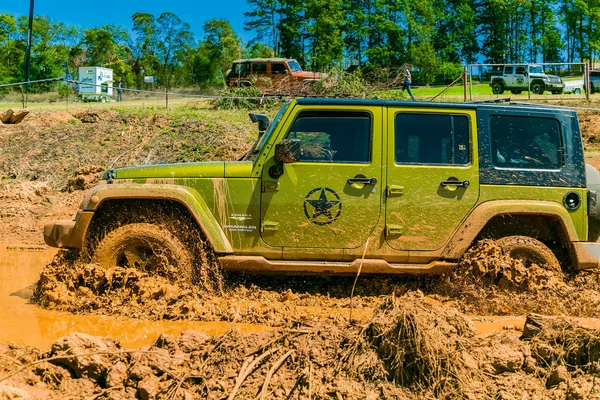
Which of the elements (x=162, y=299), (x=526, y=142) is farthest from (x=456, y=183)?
(x=162, y=299)

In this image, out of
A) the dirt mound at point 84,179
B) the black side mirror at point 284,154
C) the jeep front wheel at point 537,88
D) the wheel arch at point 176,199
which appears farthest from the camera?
the jeep front wheel at point 537,88

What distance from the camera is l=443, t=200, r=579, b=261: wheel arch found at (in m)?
6.47

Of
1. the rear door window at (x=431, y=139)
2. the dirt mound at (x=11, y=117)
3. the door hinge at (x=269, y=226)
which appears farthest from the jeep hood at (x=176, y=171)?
the dirt mound at (x=11, y=117)

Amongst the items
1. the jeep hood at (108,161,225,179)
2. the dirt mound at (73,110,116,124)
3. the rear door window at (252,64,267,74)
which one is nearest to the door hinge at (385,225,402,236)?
the jeep hood at (108,161,225,179)

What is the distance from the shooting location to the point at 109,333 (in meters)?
5.95

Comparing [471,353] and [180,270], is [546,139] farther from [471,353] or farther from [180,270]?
[180,270]

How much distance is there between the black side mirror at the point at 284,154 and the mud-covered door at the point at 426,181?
890 millimetres

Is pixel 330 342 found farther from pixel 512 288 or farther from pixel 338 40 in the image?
pixel 338 40

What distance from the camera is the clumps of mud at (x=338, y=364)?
423 centimetres

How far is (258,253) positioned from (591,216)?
3217mm

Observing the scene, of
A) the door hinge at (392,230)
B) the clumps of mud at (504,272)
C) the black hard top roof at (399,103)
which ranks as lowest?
the clumps of mud at (504,272)

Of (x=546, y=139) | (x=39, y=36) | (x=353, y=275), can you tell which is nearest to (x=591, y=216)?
(x=546, y=139)

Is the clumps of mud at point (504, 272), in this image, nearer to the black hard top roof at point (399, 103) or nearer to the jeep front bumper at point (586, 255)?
the jeep front bumper at point (586, 255)

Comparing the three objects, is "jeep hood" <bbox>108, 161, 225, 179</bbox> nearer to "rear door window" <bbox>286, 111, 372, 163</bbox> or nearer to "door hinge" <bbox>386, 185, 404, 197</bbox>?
"rear door window" <bbox>286, 111, 372, 163</bbox>
